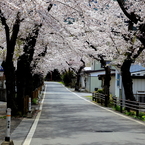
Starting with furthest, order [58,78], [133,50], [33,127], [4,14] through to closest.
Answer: [58,78], [133,50], [4,14], [33,127]

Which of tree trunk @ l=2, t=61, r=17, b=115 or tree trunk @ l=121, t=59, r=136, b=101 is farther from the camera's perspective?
tree trunk @ l=121, t=59, r=136, b=101

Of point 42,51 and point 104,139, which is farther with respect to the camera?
point 42,51

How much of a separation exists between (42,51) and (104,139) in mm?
18342

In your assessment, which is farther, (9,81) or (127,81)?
(127,81)

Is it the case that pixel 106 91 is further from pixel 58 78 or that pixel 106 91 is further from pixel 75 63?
pixel 58 78

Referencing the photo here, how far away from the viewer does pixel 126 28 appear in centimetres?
2295

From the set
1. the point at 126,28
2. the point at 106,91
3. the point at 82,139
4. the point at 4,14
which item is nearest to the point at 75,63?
the point at 106,91

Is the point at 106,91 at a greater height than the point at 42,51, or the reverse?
the point at 42,51

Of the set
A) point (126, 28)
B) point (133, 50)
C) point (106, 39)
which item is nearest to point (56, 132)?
point (133, 50)

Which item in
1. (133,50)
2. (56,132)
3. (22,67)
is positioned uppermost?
(133,50)

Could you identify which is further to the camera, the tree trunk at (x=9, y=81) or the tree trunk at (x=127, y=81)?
the tree trunk at (x=127, y=81)

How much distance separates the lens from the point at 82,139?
10078mm

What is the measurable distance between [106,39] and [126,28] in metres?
4.07

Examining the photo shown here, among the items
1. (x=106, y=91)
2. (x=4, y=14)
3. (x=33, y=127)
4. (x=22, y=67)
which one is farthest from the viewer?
(x=106, y=91)
